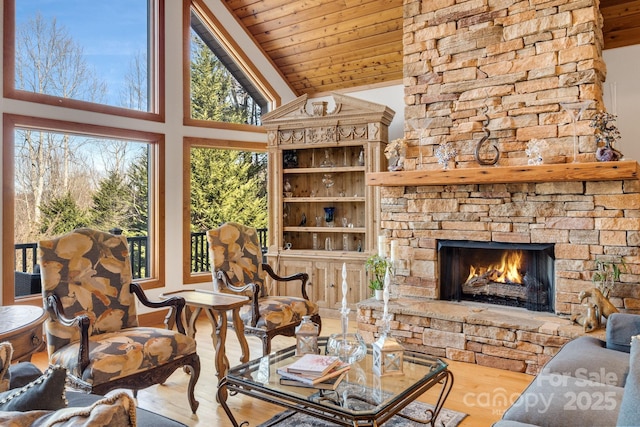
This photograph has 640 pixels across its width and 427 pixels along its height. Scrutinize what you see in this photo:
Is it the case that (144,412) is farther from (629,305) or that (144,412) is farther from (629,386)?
(629,305)

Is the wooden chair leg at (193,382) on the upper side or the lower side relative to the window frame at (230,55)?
lower

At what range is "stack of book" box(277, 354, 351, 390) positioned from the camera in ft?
7.28

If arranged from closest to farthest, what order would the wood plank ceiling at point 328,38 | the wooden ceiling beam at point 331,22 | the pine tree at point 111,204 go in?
the pine tree at point 111,204, the wooden ceiling beam at point 331,22, the wood plank ceiling at point 328,38

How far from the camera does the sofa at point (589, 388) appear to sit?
1555mm

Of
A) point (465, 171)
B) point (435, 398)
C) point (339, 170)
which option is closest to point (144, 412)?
point (435, 398)

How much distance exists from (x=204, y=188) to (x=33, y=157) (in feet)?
6.35

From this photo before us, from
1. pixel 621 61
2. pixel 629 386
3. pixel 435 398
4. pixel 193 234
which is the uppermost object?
pixel 621 61

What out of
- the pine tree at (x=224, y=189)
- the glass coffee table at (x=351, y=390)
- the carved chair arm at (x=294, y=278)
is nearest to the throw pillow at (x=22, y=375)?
the glass coffee table at (x=351, y=390)

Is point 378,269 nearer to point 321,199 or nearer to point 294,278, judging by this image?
point 294,278

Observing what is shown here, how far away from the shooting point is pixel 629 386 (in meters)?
1.46

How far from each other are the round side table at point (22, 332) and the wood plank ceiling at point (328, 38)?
448 cm

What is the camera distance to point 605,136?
11.9 ft

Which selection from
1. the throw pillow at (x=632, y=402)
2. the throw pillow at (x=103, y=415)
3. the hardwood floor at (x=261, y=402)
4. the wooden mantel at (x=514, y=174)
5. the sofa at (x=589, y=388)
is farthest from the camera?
the wooden mantel at (x=514, y=174)

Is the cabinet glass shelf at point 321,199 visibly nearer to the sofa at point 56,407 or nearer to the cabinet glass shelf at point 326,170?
the cabinet glass shelf at point 326,170
